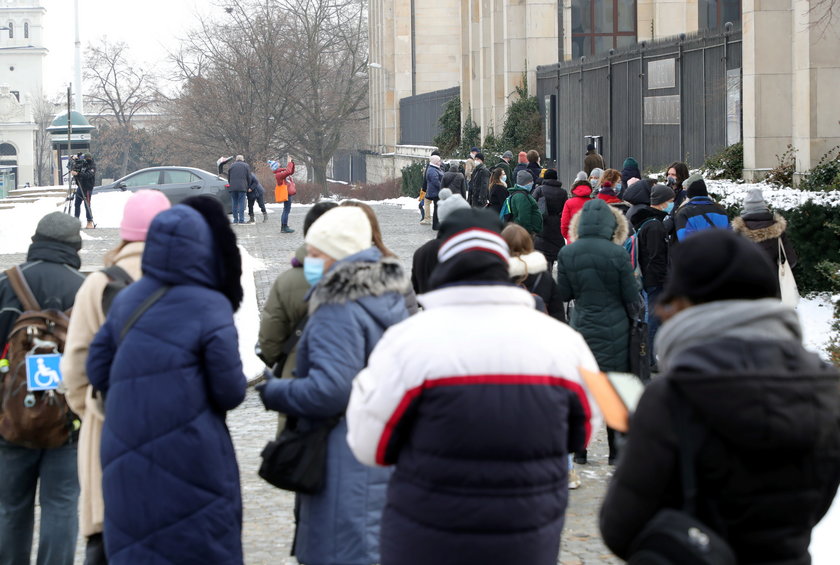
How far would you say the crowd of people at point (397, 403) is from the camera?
3.24 metres

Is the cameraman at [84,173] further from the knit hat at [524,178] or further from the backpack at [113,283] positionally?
the backpack at [113,283]

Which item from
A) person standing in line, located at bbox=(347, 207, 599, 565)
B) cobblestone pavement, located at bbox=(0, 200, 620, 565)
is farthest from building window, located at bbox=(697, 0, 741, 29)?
person standing in line, located at bbox=(347, 207, 599, 565)

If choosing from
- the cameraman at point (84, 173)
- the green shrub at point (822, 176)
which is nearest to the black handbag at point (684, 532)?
the green shrub at point (822, 176)

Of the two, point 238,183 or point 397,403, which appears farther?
point 238,183

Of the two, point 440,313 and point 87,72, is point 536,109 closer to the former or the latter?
point 440,313

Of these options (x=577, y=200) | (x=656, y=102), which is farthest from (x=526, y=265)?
(x=656, y=102)

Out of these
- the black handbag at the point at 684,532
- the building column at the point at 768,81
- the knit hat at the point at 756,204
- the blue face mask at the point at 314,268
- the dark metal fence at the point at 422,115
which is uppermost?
the dark metal fence at the point at 422,115

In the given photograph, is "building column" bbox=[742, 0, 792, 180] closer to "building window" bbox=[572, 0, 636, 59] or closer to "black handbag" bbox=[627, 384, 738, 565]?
"black handbag" bbox=[627, 384, 738, 565]

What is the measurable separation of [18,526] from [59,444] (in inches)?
17.7

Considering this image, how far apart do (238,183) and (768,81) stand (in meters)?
15.0

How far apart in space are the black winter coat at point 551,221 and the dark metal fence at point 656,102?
521cm

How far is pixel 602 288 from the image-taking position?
9.02m

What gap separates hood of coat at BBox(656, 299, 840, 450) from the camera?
10.4 ft

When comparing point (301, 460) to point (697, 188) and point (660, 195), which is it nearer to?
point (697, 188)
